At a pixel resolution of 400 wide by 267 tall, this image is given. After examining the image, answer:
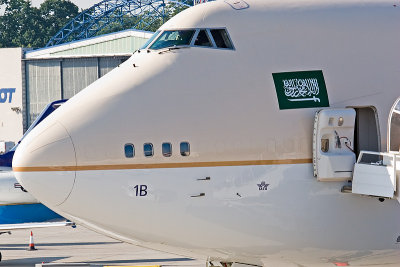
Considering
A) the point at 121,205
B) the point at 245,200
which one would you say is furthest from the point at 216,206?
the point at 121,205

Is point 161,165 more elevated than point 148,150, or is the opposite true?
point 148,150

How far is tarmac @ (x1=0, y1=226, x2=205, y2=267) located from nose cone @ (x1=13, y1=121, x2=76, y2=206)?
598 inches

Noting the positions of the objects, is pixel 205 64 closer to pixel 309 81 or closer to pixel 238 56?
pixel 238 56

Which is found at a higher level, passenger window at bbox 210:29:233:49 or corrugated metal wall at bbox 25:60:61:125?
corrugated metal wall at bbox 25:60:61:125

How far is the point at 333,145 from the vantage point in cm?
1658

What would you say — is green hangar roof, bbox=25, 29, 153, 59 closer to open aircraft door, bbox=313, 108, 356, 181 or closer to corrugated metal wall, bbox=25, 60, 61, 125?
corrugated metal wall, bbox=25, 60, 61, 125

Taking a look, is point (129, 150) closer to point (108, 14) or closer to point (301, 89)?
point (301, 89)

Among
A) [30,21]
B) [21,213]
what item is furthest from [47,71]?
[30,21]

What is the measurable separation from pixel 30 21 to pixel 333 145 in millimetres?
164845

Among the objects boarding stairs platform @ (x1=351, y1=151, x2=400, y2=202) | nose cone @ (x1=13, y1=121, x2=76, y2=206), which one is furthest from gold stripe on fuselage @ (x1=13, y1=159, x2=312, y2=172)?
boarding stairs platform @ (x1=351, y1=151, x2=400, y2=202)

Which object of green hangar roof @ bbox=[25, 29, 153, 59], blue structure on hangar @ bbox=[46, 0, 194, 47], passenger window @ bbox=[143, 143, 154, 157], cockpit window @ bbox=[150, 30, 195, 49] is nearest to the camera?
passenger window @ bbox=[143, 143, 154, 157]

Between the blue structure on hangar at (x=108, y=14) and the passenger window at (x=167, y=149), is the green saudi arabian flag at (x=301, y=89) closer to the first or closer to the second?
the passenger window at (x=167, y=149)

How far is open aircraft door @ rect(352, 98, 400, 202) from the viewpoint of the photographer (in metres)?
16.0

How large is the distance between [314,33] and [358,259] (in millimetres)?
4214
